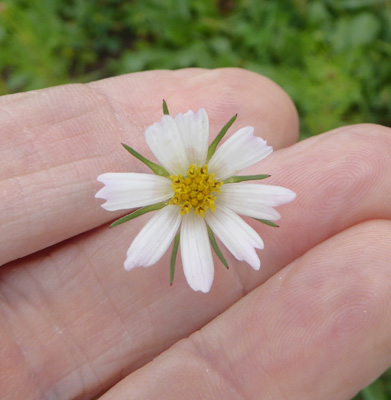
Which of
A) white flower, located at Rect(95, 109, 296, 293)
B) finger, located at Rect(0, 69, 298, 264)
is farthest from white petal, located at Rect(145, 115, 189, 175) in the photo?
finger, located at Rect(0, 69, 298, 264)

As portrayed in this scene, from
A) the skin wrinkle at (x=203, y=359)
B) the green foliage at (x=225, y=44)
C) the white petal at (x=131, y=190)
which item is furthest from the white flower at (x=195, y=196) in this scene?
the green foliage at (x=225, y=44)

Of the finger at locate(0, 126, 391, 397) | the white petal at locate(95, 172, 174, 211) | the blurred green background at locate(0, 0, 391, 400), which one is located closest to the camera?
the white petal at locate(95, 172, 174, 211)

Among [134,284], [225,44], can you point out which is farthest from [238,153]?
[225,44]

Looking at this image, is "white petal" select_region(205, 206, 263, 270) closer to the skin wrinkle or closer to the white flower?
the white flower

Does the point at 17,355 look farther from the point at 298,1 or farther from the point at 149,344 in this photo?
the point at 298,1

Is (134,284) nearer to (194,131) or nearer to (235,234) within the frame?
(235,234)

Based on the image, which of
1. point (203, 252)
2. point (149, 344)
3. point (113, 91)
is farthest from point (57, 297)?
point (113, 91)
